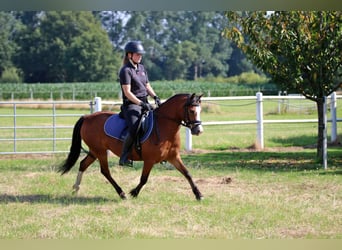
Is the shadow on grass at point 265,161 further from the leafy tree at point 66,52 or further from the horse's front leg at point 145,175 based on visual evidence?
the leafy tree at point 66,52

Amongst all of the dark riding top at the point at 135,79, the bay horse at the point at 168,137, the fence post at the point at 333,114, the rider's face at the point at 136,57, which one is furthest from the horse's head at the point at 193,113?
the fence post at the point at 333,114

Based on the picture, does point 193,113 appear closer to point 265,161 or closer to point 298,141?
point 265,161

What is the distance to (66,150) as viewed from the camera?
10531mm

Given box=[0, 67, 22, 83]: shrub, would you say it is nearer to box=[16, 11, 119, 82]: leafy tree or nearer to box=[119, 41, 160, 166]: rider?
box=[16, 11, 119, 82]: leafy tree

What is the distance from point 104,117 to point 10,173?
86.8 inches

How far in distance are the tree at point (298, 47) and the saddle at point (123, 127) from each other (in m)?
3.13

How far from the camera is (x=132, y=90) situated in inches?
237

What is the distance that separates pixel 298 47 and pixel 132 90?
338cm

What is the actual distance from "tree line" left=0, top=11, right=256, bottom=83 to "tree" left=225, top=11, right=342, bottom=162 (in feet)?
62.2

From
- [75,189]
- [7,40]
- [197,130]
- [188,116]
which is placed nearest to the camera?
[197,130]

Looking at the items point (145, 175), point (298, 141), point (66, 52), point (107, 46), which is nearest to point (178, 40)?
point (107, 46)

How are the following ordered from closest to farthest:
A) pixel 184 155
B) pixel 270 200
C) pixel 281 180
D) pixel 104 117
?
1. pixel 270 200
2. pixel 104 117
3. pixel 281 180
4. pixel 184 155

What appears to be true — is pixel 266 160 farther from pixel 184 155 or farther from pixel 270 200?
pixel 270 200

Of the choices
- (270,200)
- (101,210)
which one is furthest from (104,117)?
(270,200)
